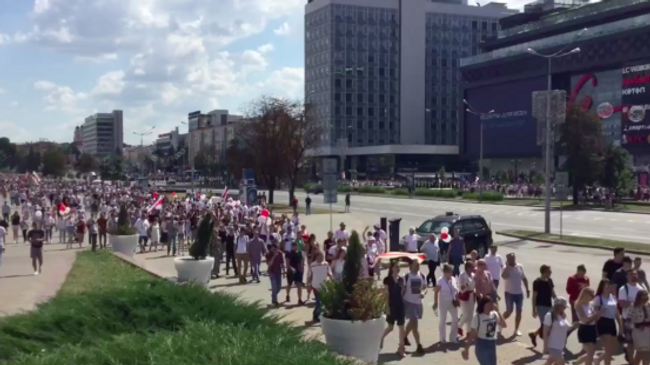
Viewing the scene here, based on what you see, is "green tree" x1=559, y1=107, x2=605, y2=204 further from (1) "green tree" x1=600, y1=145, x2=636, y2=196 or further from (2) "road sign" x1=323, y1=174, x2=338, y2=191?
(2) "road sign" x1=323, y1=174, x2=338, y2=191

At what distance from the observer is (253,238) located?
20.9 metres

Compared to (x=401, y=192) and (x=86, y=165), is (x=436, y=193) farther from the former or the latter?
(x=86, y=165)

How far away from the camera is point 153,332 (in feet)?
30.1

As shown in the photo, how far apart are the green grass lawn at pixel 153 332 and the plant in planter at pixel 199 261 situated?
7.07m

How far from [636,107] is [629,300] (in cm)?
7716

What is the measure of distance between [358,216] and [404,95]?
90438mm

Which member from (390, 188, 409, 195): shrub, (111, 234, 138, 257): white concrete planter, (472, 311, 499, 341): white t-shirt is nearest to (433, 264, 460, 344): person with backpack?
(472, 311, 499, 341): white t-shirt

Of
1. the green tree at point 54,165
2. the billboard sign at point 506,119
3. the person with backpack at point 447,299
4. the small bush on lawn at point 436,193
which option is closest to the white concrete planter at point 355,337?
the person with backpack at point 447,299

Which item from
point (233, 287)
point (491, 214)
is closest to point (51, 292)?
point (233, 287)

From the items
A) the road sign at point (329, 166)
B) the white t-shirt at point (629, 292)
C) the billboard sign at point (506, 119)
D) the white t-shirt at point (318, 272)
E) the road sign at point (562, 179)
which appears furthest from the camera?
the billboard sign at point (506, 119)

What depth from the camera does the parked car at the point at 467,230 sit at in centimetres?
2503

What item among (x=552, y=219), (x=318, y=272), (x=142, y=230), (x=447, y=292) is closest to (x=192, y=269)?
(x=318, y=272)

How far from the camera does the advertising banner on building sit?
81.8 meters

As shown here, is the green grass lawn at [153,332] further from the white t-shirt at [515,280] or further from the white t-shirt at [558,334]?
the white t-shirt at [515,280]
